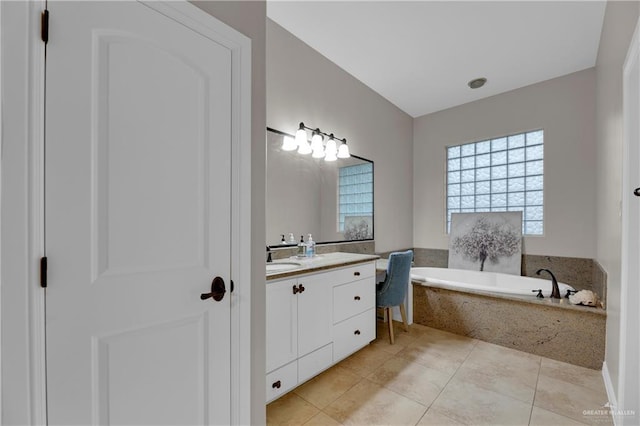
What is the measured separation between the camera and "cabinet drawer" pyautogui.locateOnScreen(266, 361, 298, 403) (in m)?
1.73

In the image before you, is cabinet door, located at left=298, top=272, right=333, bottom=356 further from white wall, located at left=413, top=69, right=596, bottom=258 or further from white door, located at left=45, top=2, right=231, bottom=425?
white wall, located at left=413, top=69, right=596, bottom=258

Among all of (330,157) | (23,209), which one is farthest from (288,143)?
(23,209)

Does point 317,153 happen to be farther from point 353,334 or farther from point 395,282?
point 353,334

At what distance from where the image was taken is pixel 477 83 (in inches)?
134

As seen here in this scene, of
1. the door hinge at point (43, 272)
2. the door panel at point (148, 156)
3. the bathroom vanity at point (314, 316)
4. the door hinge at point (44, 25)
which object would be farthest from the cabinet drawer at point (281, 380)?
the door hinge at point (44, 25)

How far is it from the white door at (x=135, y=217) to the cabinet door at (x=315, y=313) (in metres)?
0.79

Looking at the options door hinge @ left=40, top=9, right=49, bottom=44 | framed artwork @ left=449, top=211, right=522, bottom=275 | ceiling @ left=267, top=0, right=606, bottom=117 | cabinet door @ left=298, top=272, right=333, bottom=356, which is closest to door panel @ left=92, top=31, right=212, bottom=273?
door hinge @ left=40, top=9, right=49, bottom=44

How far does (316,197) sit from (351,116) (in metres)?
1.12

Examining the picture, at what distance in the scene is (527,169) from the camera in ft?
11.7

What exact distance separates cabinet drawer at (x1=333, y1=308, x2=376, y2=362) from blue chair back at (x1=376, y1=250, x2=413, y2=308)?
16 cm

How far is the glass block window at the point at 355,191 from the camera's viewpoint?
10.0ft

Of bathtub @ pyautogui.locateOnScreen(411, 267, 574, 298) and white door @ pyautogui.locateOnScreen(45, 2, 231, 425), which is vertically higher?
white door @ pyautogui.locateOnScreen(45, 2, 231, 425)

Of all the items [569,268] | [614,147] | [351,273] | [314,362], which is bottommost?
[314,362]

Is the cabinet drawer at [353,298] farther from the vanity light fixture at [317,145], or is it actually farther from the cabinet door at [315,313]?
the vanity light fixture at [317,145]
